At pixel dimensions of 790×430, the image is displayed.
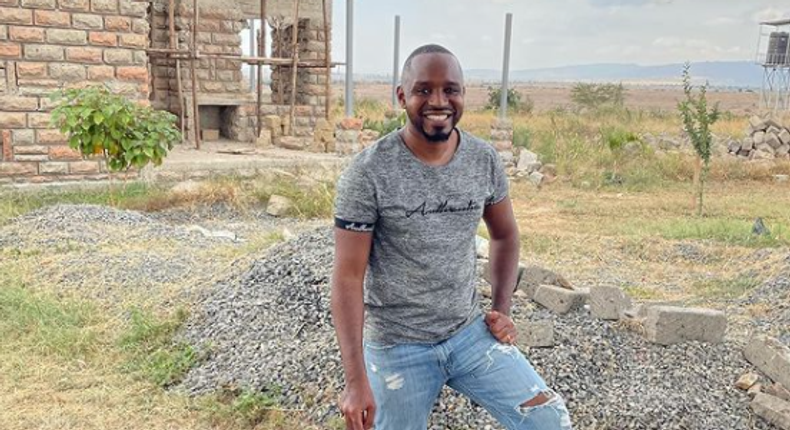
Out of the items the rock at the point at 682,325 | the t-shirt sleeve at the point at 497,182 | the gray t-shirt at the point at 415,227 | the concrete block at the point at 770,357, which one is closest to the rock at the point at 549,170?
the rock at the point at 682,325

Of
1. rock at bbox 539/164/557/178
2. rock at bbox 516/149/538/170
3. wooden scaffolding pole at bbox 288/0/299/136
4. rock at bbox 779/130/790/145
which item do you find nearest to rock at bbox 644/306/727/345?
rock at bbox 539/164/557/178

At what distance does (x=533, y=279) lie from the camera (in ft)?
17.4

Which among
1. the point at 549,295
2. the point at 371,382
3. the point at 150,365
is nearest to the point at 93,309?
the point at 150,365

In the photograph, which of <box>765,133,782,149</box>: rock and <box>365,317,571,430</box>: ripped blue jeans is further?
<box>765,133,782,149</box>: rock

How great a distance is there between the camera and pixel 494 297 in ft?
9.06

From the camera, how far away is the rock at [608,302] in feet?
16.3

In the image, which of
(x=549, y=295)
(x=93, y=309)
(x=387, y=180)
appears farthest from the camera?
(x=93, y=309)

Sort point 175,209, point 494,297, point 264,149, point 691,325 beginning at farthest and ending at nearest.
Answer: point 264,149 < point 175,209 < point 691,325 < point 494,297

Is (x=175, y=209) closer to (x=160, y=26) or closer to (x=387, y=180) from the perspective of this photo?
(x=160, y=26)

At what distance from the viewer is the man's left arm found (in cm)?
270

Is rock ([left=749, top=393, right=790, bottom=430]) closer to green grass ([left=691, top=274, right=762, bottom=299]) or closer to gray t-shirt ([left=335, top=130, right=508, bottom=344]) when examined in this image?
gray t-shirt ([left=335, top=130, right=508, bottom=344])

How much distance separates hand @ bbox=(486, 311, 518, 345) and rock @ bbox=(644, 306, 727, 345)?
2331 millimetres

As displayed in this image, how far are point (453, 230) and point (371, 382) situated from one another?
55 centimetres

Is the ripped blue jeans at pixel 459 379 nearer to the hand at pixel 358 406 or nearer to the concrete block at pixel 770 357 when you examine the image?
the hand at pixel 358 406
